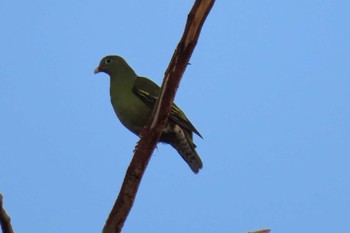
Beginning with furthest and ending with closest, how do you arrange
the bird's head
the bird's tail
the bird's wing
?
1. the bird's head
2. the bird's tail
3. the bird's wing

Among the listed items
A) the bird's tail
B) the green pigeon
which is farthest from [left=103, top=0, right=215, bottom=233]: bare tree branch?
the bird's tail

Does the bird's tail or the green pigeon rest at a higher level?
the green pigeon

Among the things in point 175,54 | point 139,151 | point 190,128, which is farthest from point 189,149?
point 175,54

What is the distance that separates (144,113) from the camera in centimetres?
643

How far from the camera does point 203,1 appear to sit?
13.2 feet

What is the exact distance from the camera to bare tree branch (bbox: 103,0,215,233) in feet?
13.3

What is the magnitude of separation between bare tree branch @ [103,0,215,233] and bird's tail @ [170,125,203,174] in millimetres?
1781

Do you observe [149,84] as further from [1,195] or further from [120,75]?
[1,195]

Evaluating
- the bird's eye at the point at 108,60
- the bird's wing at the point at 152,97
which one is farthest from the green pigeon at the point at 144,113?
the bird's eye at the point at 108,60

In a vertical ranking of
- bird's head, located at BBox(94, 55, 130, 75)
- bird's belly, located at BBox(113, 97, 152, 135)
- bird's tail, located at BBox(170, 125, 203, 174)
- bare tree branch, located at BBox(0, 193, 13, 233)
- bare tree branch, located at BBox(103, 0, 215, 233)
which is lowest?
bare tree branch, located at BBox(0, 193, 13, 233)

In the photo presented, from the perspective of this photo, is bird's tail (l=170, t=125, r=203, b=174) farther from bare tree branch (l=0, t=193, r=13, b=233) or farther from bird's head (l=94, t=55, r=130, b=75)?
bare tree branch (l=0, t=193, r=13, b=233)

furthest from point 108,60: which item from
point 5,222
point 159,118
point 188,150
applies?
point 5,222

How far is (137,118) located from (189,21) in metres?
2.51

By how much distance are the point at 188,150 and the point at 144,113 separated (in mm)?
582
